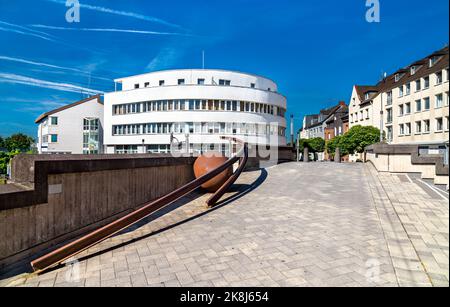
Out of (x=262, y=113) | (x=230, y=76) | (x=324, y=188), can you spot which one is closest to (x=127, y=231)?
(x=324, y=188)

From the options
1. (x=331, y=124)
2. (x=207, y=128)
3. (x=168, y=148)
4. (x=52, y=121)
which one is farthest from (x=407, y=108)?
(x=331, y=124)

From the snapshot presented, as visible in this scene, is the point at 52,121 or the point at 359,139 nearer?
the point at 359,139

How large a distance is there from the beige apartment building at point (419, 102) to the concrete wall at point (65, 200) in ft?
20.5

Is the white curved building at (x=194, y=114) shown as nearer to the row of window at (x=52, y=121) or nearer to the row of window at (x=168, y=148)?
the row of window at (x=168, y=148)

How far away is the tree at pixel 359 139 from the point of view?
117 ft

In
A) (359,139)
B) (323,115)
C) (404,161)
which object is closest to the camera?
(404,161)

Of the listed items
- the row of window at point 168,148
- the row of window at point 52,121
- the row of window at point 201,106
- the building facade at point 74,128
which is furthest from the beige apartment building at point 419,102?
the row of window at point 52,121

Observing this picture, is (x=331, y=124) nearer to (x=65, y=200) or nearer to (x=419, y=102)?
(x=419, y=102)

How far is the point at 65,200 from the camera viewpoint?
530 cm

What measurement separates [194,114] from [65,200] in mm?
29840

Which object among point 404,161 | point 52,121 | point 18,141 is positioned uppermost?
point 52,121
